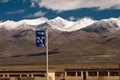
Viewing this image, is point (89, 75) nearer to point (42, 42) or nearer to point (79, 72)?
point (79, 72)

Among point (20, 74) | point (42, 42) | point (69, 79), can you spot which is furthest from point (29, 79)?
point (42, 42)

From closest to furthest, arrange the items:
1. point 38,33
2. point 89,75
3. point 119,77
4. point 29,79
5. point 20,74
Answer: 1. point 38,33
2. point 29,79
3. point 119,77
4. point 89,75
5. point 20,74

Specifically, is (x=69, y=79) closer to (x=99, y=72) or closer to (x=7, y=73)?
(x=99, y=72)

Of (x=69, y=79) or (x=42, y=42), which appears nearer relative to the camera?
(x=42, y=42)

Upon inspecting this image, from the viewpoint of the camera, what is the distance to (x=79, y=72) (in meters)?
155

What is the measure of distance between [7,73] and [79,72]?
35.6m

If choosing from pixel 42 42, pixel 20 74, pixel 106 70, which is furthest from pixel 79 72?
pixel 42 42

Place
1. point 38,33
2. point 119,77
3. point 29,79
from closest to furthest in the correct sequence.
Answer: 1. point 38,33
2. point 29,79
3. point 119,77

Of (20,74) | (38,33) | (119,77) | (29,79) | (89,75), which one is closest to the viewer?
(38,33)

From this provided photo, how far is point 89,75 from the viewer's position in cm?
15238

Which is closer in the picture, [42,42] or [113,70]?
[42,42]

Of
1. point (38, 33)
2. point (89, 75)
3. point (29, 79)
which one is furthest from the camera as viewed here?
point (89, 75)

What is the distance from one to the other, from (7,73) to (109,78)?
163ft

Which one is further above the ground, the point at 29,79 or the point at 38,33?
the point at 38,33
